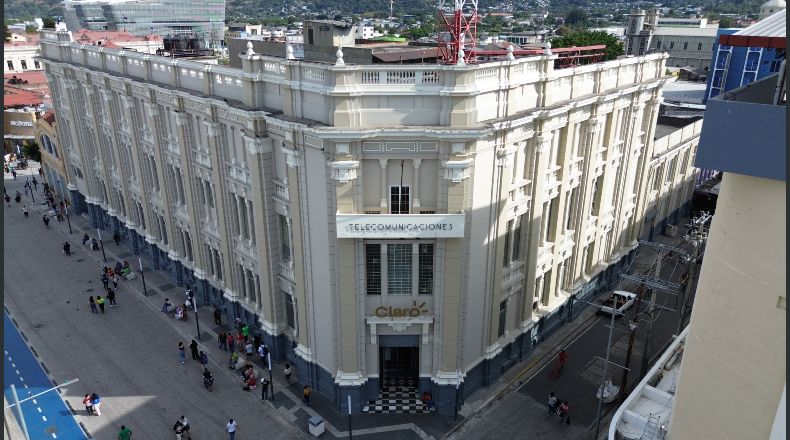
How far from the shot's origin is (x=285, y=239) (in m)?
31.6

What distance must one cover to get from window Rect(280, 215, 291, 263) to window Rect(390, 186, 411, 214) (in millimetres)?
6940

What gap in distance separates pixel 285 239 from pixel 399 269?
297 inches

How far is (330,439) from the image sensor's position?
1145 inches

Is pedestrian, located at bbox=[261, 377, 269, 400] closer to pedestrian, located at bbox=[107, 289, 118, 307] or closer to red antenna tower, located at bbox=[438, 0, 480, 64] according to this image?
pedestrian, located at bbox=[107, 289, 118, 307]

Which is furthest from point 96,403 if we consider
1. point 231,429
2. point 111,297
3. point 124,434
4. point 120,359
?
point 111,297

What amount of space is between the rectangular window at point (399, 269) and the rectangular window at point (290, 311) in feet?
24.1

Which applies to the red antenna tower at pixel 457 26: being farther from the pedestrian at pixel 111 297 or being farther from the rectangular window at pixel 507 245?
the pedestrian at pixel 111 297

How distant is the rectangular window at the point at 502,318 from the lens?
32438 millimetres

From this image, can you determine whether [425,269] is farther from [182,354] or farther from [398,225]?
[182,354]

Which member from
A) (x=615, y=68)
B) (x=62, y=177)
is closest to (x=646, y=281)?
(x=615, y=68)

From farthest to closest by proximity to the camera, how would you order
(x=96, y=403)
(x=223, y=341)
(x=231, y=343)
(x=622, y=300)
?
(x=622, y=300)
(x=223, y=341)
(x=231, y=343)
(x=96, y=403)

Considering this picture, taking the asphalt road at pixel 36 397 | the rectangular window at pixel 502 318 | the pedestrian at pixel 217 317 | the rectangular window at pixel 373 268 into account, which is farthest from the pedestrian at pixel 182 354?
the rectangular window at pixel 502 318

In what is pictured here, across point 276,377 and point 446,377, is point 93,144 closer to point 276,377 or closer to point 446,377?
point 276,377

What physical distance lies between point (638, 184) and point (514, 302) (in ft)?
60.3
